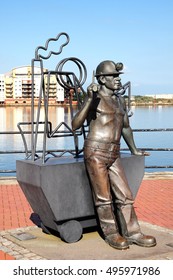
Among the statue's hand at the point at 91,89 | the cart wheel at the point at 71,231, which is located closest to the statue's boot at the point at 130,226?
the cart wheel at the point at 71,231

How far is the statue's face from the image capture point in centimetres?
567

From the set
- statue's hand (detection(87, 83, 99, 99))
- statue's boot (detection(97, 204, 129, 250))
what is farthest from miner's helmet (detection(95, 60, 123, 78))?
statue's boot (detection(97, 204, 129, 250))

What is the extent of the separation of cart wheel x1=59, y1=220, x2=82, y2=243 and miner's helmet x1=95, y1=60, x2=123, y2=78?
1677 mm

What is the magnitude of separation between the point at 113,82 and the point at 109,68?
0.53ft

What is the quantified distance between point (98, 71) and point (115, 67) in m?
0.21

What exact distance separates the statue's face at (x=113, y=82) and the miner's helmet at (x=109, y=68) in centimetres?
5

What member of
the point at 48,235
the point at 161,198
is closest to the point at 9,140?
the point at 161,198

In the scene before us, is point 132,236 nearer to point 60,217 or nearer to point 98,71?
point 60,217

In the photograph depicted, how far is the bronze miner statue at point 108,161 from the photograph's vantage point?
5520 mm

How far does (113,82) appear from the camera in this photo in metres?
5.67

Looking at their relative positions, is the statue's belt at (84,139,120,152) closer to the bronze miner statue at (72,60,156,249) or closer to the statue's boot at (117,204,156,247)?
the bronze miner statue at (72,60,156,249)

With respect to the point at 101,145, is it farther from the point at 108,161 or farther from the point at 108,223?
the point at 108,223

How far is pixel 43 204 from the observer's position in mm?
5582

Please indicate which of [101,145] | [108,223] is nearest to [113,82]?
[101,145]
